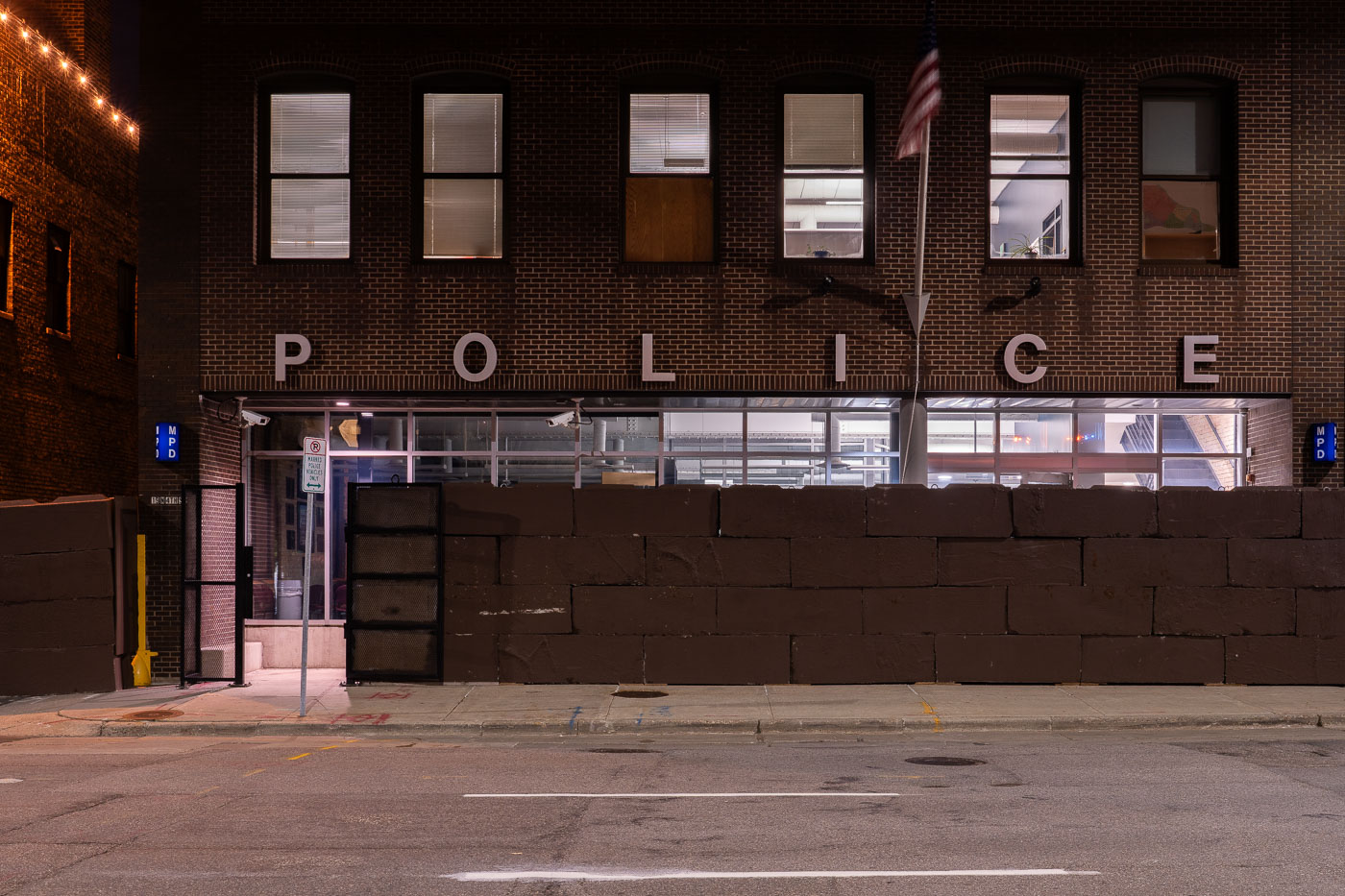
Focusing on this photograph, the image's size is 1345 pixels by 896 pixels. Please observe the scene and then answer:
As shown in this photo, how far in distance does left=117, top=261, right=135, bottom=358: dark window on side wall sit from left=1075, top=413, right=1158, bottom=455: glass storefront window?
63.3 ft

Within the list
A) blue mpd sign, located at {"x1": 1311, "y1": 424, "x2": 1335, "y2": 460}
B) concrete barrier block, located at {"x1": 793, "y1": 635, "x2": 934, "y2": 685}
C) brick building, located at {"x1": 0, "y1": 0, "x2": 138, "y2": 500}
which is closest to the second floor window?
concrete barrier block, located at {"x1": 793, "y1": 635, "x2": 934, "y2": 685}

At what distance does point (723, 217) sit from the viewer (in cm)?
1678

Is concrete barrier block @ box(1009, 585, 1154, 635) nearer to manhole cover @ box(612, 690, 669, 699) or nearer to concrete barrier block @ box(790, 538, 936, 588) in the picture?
concrete barrier block @ box(790, 538, 936, 588)

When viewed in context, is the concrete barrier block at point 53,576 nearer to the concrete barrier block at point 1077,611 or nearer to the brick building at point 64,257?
the brick building at point 64,257

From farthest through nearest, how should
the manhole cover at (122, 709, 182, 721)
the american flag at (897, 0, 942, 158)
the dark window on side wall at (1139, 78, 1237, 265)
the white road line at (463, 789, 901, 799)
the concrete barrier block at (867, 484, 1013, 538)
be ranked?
the dark window on side wall at (1139, 78, 1237, 265) → the american flag at (897, 0, 942, 158) → the concrete barrier block at (867, 484, 1013, 538) → the manhole cover at (122, 709, 182, 721) → the white road line at (463, 789, 901, 799)

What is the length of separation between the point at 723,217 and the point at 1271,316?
782cm

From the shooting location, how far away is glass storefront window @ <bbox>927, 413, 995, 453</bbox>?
57.9 feet

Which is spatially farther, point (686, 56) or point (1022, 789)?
point (686, 56)

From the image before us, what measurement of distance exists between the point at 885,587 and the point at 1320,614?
5.28 meters

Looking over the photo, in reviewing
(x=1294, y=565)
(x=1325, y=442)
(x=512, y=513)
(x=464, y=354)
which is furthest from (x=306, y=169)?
(x=1325, y=442)

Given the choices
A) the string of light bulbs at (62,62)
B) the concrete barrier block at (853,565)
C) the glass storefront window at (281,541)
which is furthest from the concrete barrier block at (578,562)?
the string of light bulbs at (62,62)

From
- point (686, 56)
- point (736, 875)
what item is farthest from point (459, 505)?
point (736, 875)

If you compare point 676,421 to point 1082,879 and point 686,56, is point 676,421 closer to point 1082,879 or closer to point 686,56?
point 686,56

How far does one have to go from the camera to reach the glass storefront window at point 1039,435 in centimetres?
1767
